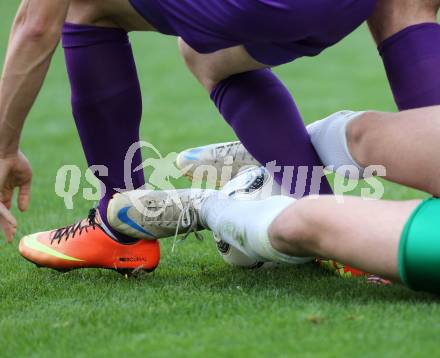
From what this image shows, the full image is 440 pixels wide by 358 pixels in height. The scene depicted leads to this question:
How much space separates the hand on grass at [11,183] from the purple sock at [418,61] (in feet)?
3.27

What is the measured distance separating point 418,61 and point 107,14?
2.69ft

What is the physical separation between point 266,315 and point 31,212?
187 centimetres

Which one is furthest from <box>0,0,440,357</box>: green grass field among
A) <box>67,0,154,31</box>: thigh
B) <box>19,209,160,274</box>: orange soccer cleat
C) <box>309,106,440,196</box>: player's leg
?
<box>67,0,154,31</box>: thigh

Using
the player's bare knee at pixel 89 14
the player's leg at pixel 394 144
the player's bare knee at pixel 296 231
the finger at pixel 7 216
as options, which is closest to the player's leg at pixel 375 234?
the player's bare knee at pixel 296 231

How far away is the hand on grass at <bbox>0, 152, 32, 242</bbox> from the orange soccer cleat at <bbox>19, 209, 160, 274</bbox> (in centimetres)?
29

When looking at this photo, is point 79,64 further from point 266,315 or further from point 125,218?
point 266,315

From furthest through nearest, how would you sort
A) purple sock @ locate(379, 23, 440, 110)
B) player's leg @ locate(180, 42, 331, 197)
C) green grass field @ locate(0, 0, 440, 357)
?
player's leg @ locate(180, 42, 331, 197) → purple sock @ locate(379, 23, 440, 110) → green grass field @ locate(0, 0, 440, 357)

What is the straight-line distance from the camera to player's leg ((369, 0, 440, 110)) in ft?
8.10

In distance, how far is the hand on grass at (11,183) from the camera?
2252mm

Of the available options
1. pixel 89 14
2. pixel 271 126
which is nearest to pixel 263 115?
pixel 271 126

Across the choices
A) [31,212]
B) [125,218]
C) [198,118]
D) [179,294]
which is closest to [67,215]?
[31,212]

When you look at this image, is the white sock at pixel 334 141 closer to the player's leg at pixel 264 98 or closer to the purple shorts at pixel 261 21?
the player's leg at pixel 264 98

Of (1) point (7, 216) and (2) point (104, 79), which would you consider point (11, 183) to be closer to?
(1) point (7, 216)

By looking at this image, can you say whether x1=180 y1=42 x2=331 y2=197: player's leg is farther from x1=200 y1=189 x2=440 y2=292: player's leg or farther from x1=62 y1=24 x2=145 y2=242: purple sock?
x1=200 y1=189 x2=440 y2=292: player's leg
